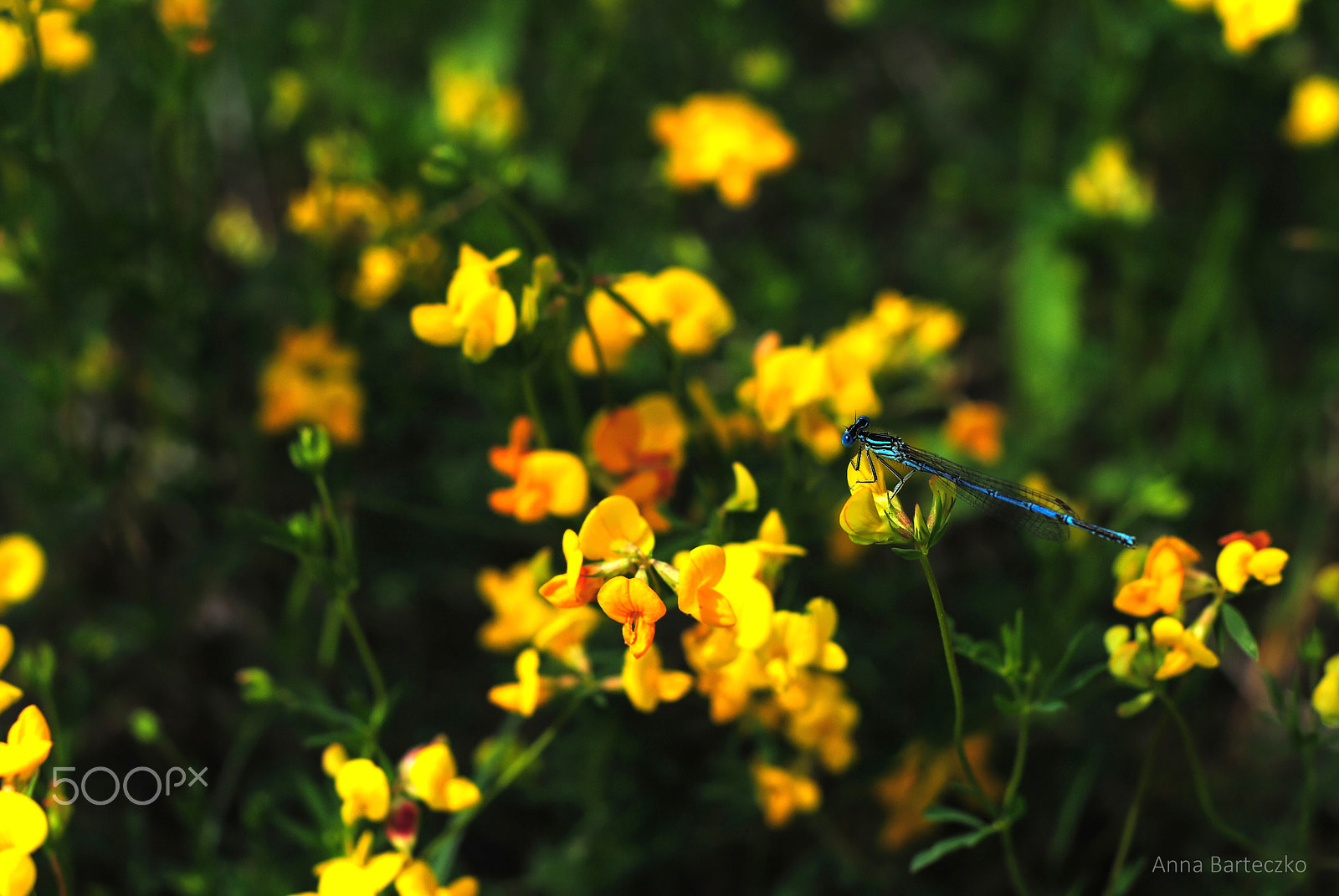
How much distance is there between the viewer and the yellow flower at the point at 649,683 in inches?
67.6

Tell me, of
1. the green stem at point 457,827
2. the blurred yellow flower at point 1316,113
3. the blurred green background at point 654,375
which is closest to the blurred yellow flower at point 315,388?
the blurred green background at point 654,375

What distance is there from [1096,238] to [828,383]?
6.14ft

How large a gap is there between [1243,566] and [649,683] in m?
0.89

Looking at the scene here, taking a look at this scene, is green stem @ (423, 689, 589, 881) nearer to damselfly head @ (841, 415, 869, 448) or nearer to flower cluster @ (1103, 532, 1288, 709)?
damselfly head @ (841, 415, 869, 448)

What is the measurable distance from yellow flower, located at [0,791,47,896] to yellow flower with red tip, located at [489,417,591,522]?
2.53ft

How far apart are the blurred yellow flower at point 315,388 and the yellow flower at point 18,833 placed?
50.4 inches

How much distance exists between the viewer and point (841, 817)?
2.59 metres

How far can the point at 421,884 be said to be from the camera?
1635 mm

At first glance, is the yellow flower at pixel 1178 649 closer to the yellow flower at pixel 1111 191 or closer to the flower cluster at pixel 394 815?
the flower cluster at pixel 394 815

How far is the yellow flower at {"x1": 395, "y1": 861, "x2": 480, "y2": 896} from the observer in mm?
1617

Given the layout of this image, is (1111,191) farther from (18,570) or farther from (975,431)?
(18,570)

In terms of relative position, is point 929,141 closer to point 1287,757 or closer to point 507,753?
point 1287,757

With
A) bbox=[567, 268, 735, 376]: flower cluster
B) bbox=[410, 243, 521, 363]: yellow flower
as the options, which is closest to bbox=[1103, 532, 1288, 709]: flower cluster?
bbox=[567, 268, 735, 376]: flower cluster

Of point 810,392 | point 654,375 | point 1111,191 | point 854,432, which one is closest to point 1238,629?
point 854,432
